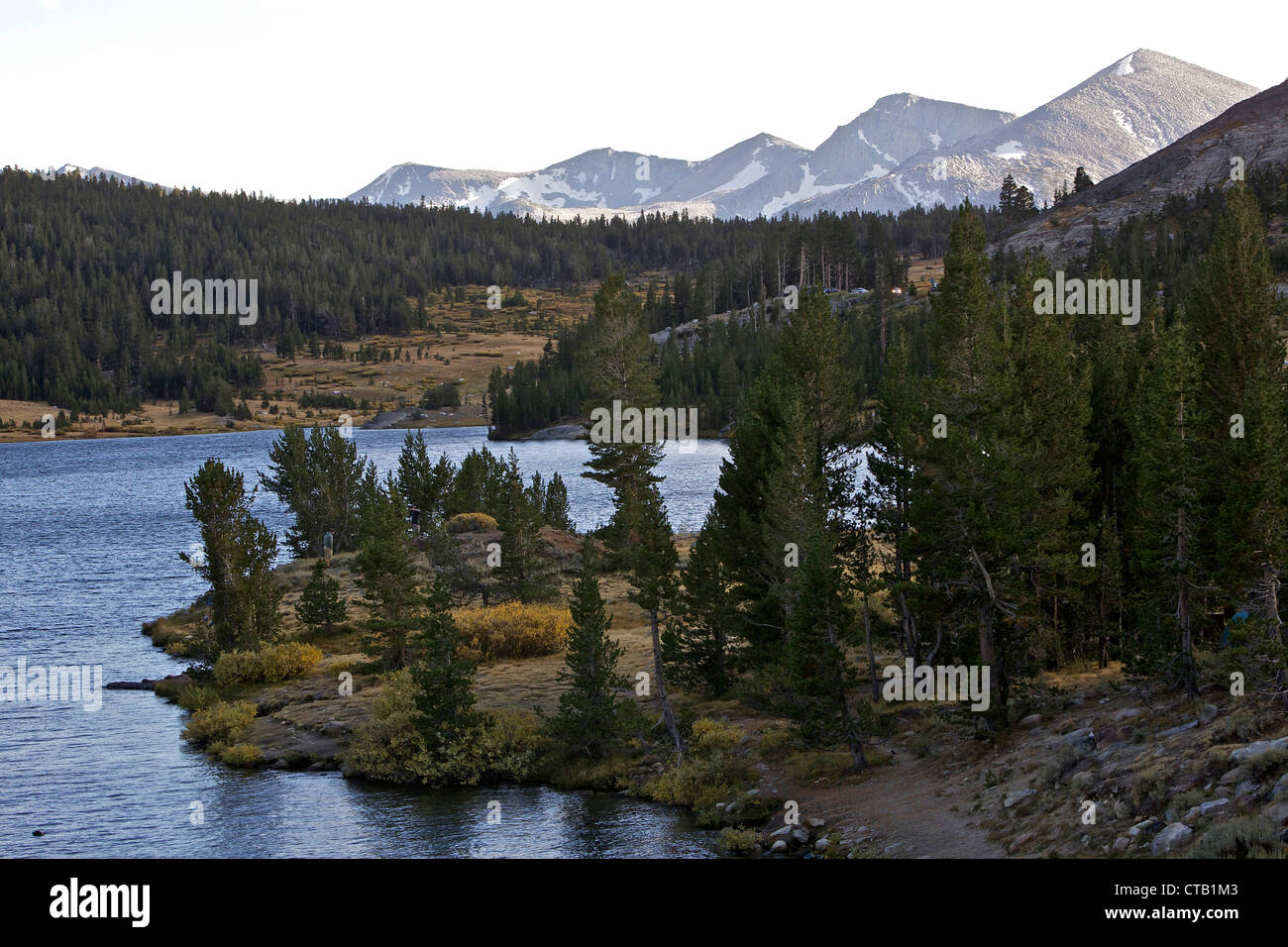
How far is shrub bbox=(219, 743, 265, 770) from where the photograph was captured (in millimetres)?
38156

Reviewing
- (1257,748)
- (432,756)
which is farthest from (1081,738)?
(432,756)

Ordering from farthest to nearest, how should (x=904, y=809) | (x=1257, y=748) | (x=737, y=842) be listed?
(x=737, y=842) < (x=904, y=809) < (x=1257, y=748)

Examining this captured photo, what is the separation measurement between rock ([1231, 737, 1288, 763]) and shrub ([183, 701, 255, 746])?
35.5m

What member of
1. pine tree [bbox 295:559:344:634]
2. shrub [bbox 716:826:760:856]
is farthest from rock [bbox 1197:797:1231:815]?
pine tree [bbox 295:559:344:634]

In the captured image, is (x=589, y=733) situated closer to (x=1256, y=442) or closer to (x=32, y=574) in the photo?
(x=1256, y=442)

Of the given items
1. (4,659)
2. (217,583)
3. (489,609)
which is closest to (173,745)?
(217,583)

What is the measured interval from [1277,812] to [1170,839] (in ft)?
6.42

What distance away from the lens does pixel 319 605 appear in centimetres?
5638

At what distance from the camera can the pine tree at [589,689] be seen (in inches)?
1382

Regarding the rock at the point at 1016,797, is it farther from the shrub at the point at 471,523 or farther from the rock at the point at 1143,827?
the shrub at the point at 471,523

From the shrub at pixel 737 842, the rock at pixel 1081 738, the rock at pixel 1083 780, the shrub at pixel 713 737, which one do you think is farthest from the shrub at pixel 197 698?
the rock at pixel 1083 780

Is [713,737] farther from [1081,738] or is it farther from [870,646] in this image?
[1081,738]

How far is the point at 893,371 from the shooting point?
38.6 metres
